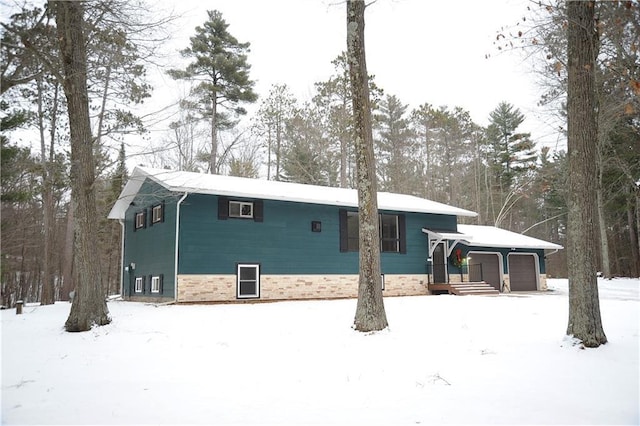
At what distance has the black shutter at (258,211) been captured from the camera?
14.5 m

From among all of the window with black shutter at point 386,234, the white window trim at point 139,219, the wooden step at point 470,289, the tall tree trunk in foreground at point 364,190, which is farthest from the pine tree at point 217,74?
the tall tree trunk in foreground at point 364,190

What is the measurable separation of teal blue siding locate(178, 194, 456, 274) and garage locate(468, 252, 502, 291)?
410 centimetres

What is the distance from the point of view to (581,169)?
6059 millimetres

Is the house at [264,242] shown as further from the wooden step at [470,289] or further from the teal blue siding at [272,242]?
the wooden step at [470,289]

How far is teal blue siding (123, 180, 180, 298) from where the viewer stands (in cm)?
1379

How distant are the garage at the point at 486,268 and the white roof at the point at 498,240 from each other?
78cm

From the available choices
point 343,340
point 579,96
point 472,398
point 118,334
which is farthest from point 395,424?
point 118,334

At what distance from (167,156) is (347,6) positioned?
17.7 metres

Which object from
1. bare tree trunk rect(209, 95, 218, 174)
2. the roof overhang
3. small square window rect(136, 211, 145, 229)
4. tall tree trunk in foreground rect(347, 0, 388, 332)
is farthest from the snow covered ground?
bare tree trunk rect(209, 95, 218, 174)

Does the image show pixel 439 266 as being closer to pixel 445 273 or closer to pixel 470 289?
pixel 445 273

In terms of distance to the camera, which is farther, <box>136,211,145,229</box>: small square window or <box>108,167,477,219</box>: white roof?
<box>136,211,145,229</box>: small square window

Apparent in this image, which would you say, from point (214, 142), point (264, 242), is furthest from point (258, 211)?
point (214, 142)

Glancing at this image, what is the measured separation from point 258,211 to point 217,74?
Result: 13.2 metres

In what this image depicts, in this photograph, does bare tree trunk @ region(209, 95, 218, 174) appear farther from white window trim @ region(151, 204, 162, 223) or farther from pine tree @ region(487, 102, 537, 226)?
pine tree @ region(487, 102, 537, 226)
